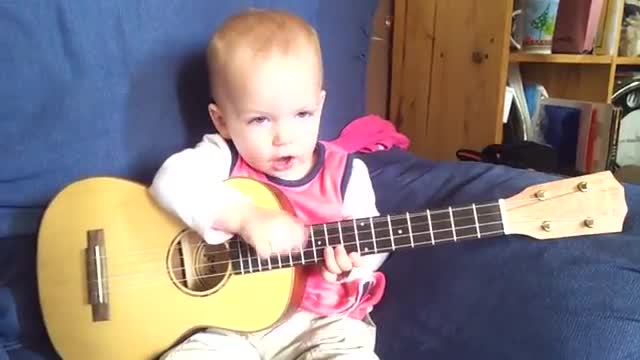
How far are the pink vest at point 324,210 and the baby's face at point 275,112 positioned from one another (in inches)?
0.9

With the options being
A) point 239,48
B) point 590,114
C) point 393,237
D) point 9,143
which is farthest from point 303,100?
point 590,114

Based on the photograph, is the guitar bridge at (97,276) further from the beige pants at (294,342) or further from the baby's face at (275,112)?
the baby's face at (275,112)

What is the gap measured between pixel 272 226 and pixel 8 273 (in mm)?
337

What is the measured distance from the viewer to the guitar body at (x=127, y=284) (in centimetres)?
82

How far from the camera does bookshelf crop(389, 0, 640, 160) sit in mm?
1518

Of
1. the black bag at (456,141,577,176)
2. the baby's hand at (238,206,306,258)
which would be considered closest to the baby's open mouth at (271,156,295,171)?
the baby's hand at (238,206,306,258)

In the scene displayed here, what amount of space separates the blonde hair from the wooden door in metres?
0.73

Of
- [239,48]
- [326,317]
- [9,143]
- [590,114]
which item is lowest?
[326,317]

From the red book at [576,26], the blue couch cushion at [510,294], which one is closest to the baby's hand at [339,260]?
the blue couch cushion at [510,294]

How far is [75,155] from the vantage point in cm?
87

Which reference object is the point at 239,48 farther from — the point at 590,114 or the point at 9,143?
the point at 590,114

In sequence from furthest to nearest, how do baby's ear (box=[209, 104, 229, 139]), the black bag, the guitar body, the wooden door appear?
the wooden door
the black bag
baby's ear (box=[209, 104, 229, 139])
the guitar body

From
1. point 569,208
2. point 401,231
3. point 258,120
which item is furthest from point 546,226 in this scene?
point 258,120

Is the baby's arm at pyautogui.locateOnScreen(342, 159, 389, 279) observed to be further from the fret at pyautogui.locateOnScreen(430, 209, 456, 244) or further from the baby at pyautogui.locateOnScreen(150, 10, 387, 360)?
the fret at pyautogui.locateOnScreen(430, 209, 456, 244)
